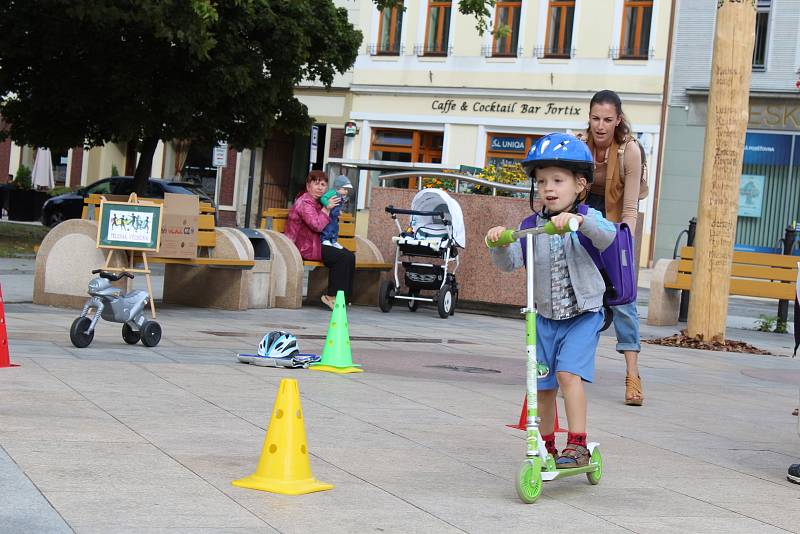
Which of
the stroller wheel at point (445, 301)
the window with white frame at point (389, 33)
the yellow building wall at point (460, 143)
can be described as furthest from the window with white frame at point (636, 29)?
the stroller wheel at point (445, 301)

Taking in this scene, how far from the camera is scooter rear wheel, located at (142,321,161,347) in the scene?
10570mm

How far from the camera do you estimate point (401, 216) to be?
60.6ft

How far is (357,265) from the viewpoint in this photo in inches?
665

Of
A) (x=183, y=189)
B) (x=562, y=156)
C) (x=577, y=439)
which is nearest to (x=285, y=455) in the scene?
(x=577, y=439)

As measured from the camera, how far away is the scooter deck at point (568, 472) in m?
5.79

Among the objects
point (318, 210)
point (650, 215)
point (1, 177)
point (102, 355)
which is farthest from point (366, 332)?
point (1, 177)

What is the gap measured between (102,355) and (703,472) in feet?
15.5

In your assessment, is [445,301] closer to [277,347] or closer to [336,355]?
[336,355]

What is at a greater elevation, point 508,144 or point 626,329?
point 508,144

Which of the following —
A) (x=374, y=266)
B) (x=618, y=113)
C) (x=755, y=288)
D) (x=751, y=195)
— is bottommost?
(x=374, y=266)

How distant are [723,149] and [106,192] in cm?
2159

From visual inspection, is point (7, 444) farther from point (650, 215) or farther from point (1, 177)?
point (1, 177)

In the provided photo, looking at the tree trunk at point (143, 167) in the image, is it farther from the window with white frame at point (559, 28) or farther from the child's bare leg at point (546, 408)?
the child's bare leg at point (546, 408)

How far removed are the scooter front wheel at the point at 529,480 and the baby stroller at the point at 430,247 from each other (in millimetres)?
10695
